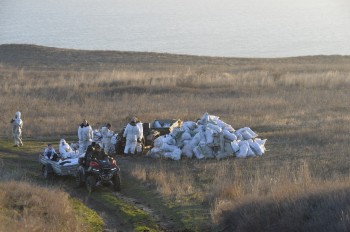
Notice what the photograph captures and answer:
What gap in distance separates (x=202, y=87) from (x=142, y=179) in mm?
30378

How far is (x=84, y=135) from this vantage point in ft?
87.2

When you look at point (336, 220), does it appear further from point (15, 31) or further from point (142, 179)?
point (15, 31)

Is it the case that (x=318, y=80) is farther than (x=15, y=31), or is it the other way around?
(x=15, y=31)

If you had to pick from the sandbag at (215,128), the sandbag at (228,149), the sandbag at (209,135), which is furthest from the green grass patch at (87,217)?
the sandbag at (215,128)

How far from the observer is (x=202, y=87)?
5175 centimetres

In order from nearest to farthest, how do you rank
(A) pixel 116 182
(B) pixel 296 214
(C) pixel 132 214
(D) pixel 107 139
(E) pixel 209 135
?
1. (B) pixel 296 214
2. (C) pixel 132 214
3. (A) pixel 116 182
4. (E) pixel 209 135
5. (D) pixel 107 139

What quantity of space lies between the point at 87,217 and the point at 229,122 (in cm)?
1860

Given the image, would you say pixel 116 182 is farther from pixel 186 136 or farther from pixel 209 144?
pixel 186 136

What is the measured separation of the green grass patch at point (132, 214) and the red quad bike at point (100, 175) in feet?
2.22

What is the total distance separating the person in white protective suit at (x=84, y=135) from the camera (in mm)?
26500

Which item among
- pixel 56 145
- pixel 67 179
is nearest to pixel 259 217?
pixel 67 179

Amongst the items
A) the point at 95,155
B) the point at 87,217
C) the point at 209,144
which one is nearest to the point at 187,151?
the point at 209,144

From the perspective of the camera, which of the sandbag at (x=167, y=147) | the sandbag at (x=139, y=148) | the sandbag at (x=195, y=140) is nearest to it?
the sandbag at (x=167, y=147)

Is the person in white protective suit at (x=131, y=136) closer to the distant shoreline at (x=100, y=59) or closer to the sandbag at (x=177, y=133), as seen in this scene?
the sandbag at (x=177, y=133)
